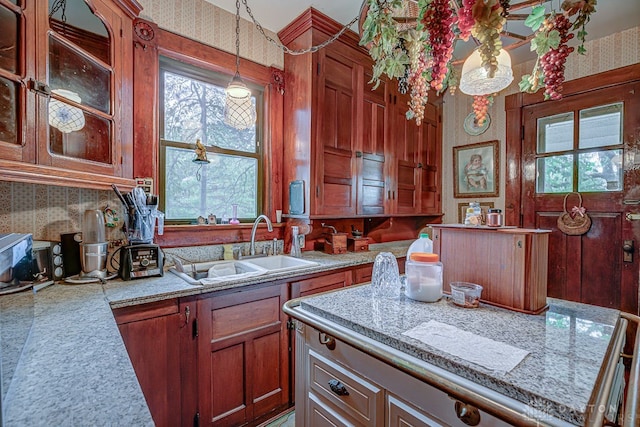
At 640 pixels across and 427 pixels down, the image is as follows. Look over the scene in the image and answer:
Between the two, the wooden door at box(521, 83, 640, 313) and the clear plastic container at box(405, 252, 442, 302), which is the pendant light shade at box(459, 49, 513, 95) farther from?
the wooden door at box(521, 83, 640, 313)

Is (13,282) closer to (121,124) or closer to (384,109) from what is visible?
(121,124)

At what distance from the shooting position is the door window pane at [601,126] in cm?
255

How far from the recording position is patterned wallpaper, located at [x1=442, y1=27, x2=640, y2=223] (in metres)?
2.51

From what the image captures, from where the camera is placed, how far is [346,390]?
981 mm

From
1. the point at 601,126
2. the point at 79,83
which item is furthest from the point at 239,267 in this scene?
the point at 601,126

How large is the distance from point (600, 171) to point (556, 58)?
2.15 m

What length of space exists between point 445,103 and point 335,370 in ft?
11.5

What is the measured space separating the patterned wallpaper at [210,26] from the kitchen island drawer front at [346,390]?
2.28m

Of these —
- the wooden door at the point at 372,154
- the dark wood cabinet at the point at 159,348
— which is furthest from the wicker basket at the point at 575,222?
the dark wood cabinet at the point at 159,348

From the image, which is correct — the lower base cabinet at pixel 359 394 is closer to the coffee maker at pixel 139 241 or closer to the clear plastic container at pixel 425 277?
the clear plastic container at pixel 425 277

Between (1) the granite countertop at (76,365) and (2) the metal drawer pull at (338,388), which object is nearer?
(1) the granite countertop at (76,365)

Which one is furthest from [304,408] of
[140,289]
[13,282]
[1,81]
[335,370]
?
[1,81]

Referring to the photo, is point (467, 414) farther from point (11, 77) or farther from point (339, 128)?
point (339, 128)

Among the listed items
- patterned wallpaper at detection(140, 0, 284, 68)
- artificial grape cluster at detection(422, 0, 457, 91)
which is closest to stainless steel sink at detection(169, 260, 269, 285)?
artificial grape cluster at detection(422, 0, 457, 91)
